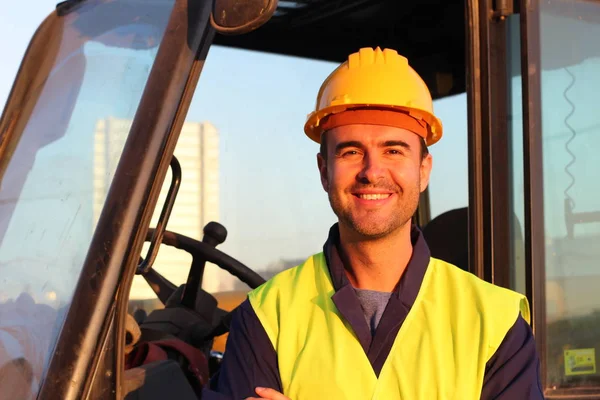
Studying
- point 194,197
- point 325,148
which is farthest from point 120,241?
point 194,197

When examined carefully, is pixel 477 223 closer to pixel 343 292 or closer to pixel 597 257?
pixel 597 257

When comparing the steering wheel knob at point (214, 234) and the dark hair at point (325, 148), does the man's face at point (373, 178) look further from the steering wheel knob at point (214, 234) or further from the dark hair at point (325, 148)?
the steering wheel knob at point (214, 234)

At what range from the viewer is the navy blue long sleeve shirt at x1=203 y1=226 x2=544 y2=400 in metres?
1.77

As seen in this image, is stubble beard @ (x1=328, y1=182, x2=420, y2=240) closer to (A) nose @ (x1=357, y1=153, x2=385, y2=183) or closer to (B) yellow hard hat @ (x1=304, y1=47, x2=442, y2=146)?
(A) nose @ (x1=357, y1=153, x2=385, y2=183)

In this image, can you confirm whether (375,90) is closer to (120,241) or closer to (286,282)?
(286,282)

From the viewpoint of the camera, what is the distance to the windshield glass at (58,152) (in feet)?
7.17

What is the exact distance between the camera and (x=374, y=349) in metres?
1.86

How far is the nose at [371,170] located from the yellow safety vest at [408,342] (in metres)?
0.23

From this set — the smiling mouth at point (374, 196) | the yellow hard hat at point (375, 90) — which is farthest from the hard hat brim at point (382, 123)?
the smiling mouth at point (374, 196)

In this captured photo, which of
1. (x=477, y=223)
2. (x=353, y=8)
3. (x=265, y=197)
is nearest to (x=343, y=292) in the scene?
(x=477, y=223)

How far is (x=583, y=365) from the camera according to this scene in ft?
7.79

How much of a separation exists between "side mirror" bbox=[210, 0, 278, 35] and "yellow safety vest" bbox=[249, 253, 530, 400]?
57 cm

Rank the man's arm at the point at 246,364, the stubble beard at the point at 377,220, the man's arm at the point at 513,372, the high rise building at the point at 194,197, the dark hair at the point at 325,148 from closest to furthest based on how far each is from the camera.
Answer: the man's arm at the point at 513,372
the man's arm at the point at 246,364
the stubble beard at the point at 377,220
the dark hair at the point at 325,148
the high rise building at the point at 194,197

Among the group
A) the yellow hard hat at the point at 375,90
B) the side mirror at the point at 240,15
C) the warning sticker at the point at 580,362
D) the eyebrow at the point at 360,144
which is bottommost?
the warning sticker at the point at 580,362
